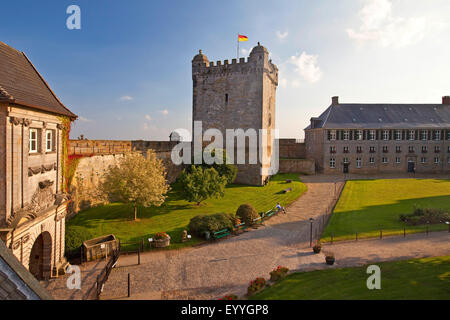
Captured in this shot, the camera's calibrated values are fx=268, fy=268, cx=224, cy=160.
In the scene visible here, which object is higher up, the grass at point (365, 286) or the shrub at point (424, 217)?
the shrub at point (424, 217)

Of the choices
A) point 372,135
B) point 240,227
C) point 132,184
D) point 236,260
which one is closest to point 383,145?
point 372,135

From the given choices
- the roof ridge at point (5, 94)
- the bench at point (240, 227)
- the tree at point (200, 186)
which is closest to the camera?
the roof ridge at point (5, 94)

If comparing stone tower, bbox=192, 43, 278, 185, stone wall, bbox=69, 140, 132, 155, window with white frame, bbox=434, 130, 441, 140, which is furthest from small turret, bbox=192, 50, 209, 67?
window with white frame, bbox=434, 130, 441, 140

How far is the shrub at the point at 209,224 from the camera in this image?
18688 mm

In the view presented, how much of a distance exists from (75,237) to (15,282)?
953 centimetres

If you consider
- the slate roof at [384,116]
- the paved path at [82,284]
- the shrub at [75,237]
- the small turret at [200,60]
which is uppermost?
the small turret at [200,60]

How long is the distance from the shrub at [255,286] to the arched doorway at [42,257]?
9.74 m

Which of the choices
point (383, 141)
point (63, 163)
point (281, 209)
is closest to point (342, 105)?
point (383, 141)

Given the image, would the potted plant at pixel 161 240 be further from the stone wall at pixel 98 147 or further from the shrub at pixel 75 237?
the stone wall at pixel 98 147

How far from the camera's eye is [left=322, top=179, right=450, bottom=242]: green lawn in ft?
63.5

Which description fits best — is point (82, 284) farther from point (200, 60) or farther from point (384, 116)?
point (384, 116)

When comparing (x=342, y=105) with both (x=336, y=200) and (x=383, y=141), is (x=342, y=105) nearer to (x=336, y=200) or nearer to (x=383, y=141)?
(x=383, y=141)

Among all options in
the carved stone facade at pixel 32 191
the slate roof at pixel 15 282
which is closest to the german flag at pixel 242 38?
the carved stone facade at pixel 32 191

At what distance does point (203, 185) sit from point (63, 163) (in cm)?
1235
